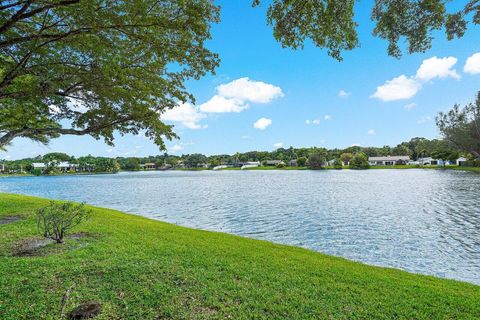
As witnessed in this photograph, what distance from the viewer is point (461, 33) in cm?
560

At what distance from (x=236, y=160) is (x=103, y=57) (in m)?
175

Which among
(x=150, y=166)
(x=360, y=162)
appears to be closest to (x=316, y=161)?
(x=360, y=162)

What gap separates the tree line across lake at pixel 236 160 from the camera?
367ft

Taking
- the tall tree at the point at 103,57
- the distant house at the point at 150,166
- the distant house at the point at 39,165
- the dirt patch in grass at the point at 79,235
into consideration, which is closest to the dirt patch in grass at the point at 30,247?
the dirt patch in grass at the point at 79,235

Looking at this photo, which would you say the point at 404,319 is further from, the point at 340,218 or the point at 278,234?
the point at 340,218

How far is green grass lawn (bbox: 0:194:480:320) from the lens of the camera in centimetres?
494

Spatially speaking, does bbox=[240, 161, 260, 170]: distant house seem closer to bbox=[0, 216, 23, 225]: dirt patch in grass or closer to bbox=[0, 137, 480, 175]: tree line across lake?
bbox=[0, 137, 480, 175]: tree line across lake

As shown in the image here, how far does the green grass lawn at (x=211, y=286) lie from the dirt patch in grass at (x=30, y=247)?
20 centimetres

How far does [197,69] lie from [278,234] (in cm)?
931

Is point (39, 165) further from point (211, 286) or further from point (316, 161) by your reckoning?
point (211, 286)

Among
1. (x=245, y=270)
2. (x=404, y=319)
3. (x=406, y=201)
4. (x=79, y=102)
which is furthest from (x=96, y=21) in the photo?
(x=406, y=201)

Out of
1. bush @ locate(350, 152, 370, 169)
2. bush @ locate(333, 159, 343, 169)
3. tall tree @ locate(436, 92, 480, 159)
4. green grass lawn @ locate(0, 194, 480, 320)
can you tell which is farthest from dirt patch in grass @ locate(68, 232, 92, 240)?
bush @ locate(333, 159, 343, 169)

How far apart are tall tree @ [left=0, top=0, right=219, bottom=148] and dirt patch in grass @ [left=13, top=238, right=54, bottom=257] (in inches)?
125

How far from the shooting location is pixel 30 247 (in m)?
8.50
